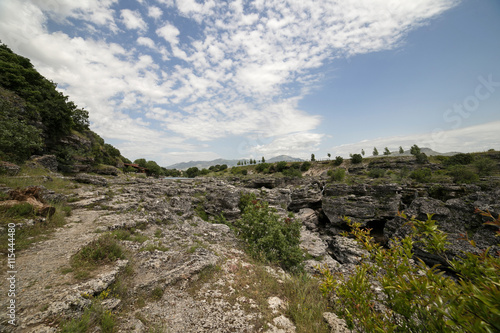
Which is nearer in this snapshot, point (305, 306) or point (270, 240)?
point (305, 306)

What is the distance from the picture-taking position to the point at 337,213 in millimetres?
27141

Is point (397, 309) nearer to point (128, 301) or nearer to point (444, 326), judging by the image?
point (444, 326)

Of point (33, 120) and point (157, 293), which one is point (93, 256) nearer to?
point (157, 293)

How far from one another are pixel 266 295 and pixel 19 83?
1755 inches

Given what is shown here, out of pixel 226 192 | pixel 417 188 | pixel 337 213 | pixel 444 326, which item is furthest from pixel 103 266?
pixel 417 188

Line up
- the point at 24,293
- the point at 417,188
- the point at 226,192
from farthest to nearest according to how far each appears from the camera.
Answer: the point at 417,188 → the point at 226,192 → the point at 24,293

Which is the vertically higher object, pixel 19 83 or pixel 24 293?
pixel 19 83

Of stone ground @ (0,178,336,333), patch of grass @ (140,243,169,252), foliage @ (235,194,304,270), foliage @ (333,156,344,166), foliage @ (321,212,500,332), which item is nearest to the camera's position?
foliage @ (321,212,500,332)

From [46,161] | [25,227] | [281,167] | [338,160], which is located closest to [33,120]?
[46,161]

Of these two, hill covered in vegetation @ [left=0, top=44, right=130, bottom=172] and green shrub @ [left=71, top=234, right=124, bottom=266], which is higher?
hill covered in vegetation @ [left=0, top=44, right=130, bottom=172]

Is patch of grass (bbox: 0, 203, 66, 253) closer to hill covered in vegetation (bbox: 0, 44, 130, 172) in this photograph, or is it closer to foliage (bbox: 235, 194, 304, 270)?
foliage (bbox: 235, 194, 304, 270)

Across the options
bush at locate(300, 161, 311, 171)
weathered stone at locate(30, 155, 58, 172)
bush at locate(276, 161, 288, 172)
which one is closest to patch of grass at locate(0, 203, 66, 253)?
weathered stone at locate(30, 155, 58, 172)

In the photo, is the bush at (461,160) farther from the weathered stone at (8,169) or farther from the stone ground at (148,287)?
the weathered stone at (8,169)

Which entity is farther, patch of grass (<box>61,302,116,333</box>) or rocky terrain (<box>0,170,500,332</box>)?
rocky terrain (<box>0,170,500,332</box>)
